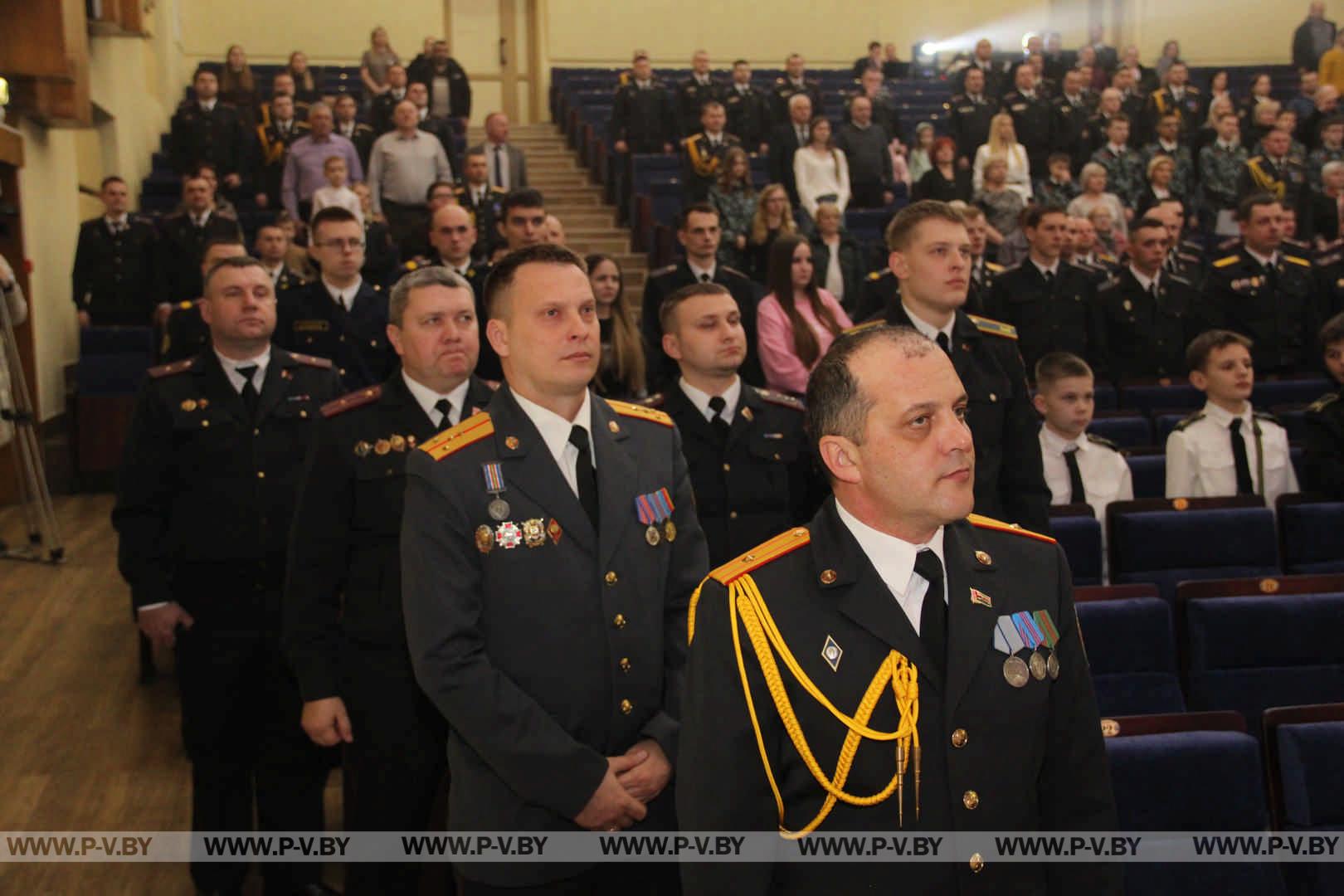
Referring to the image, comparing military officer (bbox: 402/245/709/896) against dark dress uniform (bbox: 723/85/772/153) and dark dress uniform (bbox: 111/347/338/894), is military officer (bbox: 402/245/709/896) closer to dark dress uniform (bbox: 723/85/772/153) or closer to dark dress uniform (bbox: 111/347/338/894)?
dark dress uniform (bbox: 111/347/338/894)

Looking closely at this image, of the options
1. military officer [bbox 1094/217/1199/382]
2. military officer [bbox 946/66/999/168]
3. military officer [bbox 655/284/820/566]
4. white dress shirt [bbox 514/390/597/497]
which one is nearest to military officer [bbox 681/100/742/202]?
military officer [bbox 946/66/999/168]

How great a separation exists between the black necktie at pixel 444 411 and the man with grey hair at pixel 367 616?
0.25 feet

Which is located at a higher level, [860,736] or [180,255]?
[180,255]

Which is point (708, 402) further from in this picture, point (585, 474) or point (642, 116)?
point (642, 116)

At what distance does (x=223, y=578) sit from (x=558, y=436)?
1.25 metres

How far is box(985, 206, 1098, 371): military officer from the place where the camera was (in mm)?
5766

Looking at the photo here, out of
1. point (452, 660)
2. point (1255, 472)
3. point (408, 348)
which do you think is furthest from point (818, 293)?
point (452, 660)

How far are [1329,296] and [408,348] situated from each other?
207 inches

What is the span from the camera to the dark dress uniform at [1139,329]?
600cm

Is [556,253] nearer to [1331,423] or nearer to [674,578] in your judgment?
[674,578]

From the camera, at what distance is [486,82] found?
46.2 feet

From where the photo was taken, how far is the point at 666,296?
4.68 meters

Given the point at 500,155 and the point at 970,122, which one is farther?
the point at 970,122

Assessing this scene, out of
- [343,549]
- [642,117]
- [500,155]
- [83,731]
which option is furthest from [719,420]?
[642,117]
